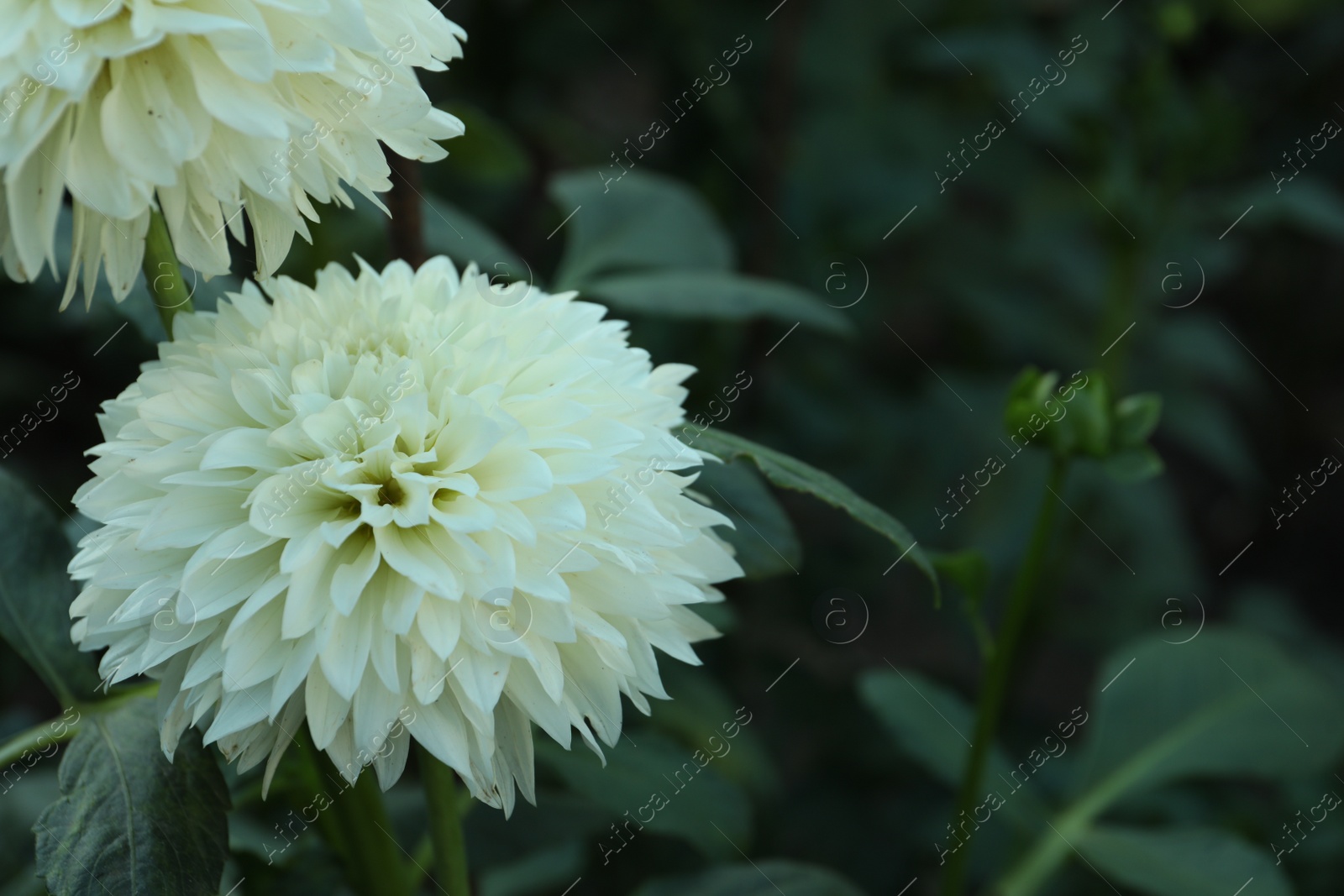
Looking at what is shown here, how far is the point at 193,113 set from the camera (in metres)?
0.46

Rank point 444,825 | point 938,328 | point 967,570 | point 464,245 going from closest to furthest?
point 444,825 < point 967,570 < point 464,245 < point 938,328

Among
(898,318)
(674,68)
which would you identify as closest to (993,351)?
(898,318)

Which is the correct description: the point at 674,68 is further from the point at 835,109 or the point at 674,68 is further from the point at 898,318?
Answer: the point at 898,318

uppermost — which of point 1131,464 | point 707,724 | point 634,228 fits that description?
point 1131,464

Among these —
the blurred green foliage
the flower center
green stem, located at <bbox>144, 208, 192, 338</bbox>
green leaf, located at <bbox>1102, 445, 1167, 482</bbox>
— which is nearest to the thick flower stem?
green leaf, located at <bbox>1102, 445, 1167, 482</bbox>

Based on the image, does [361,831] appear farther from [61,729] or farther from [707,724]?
[707,724]

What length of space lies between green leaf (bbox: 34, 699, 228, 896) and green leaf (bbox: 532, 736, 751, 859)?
0.24m

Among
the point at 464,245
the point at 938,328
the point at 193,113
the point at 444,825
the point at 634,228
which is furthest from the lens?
the point at 938,328

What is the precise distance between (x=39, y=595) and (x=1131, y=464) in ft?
2.41

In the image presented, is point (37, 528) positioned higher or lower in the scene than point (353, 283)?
lower

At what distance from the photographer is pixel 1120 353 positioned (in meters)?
1.57

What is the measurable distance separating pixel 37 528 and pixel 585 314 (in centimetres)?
38

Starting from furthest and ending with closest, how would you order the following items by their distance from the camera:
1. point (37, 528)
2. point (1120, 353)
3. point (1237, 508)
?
1. point (1237, 508)
2. point (1120, 353)
3. point (37, 528)

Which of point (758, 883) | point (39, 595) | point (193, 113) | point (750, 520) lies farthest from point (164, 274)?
point (758, 883)
